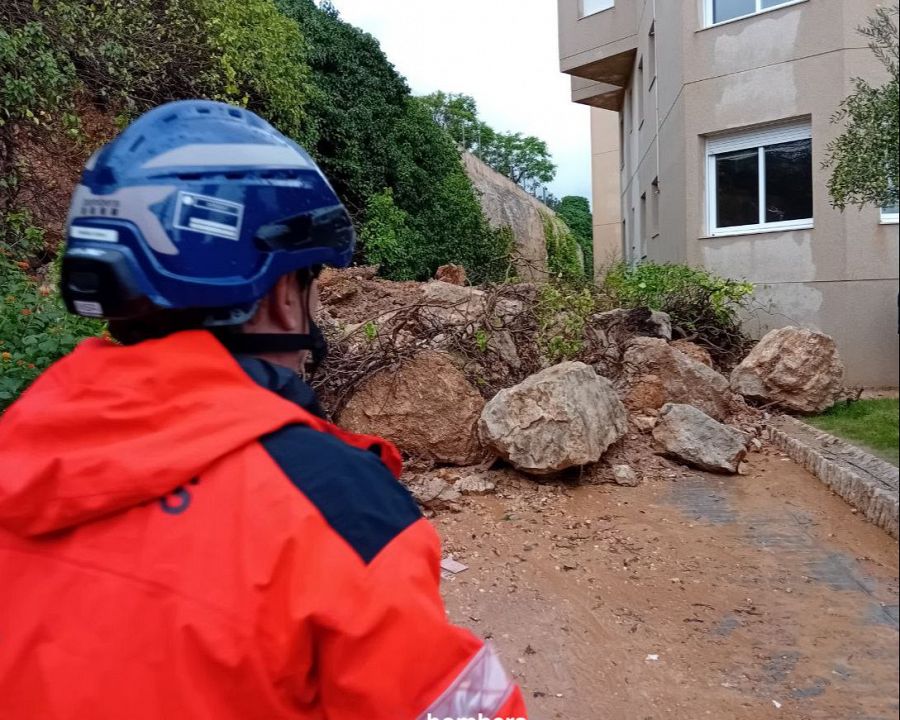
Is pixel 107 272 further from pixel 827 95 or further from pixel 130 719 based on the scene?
pixel 827 95

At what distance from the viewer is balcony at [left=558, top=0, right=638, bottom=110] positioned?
1.54 meters

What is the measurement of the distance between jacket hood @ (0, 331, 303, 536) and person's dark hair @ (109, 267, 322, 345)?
0.08 metres

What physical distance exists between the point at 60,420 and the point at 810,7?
3.30ft

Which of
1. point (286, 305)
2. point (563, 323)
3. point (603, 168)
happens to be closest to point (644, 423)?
point (563, 323)

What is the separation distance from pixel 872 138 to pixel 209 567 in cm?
81

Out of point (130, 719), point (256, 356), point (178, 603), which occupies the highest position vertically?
point (256, 356)

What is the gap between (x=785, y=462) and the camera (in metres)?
0.94

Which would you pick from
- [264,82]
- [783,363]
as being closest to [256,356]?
[783,363]

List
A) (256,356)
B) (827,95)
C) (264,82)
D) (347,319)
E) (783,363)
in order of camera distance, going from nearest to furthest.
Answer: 1. (827,95)
2. (783,363)
3. (256,356)
4. (347,319)
5. (264,82)

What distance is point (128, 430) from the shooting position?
0.88 meters

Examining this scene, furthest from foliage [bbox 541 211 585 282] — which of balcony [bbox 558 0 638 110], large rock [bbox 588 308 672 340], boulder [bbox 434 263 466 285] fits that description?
balcony [bbox 558 0 638 110]

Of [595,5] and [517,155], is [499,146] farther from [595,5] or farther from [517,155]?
[595,5]

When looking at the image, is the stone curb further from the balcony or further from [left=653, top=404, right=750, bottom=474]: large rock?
[left=653, top=404, right=750, bottom=474]: large rock

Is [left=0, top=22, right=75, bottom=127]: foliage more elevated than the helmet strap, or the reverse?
[left=0, top=22, right=75, bottom=127]: foliage
